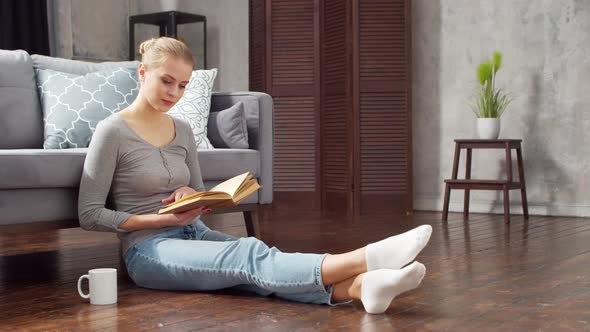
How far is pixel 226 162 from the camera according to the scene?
3.15m

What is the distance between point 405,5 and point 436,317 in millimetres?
3469

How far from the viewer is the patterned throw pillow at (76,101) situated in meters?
3.03

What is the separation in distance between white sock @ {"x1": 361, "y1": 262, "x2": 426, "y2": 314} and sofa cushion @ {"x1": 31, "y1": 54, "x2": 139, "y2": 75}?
1906 mm

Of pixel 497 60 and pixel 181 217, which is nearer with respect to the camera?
pixel 181 217

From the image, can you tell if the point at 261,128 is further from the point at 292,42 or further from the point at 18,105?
the point at 292,42

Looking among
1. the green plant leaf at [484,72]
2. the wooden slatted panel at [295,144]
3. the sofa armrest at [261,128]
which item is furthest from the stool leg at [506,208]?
the sofa armrest at [261,128]

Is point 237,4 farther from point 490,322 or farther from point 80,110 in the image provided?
point 490,322

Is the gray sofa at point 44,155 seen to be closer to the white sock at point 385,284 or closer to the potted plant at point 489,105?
the white sock at point 385,284

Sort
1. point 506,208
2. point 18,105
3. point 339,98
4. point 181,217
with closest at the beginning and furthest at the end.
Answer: point 181,217 < point 18,105 < point 506,208 < point 339,98

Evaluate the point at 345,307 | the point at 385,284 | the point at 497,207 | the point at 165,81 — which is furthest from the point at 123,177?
the point at 497,207

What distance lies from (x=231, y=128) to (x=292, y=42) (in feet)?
7.09

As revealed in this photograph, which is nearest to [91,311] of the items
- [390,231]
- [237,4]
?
[390,231]

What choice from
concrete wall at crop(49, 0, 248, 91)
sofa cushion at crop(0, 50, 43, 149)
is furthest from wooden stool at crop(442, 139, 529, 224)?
sofa cushion at crop(0, 50, 43, 149)

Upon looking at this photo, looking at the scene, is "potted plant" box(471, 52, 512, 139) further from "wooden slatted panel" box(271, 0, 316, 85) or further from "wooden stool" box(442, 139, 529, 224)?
"wooden slatted panel" box(271, 0, 316, 85)
